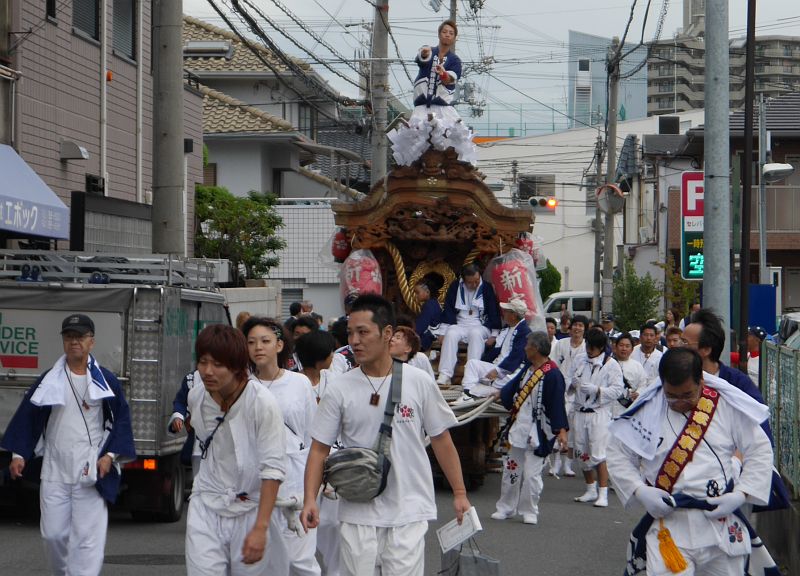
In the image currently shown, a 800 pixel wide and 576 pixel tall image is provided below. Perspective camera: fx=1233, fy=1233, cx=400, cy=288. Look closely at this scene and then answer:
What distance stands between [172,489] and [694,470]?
654cm

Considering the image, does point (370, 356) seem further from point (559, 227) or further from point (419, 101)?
point (559, 227)

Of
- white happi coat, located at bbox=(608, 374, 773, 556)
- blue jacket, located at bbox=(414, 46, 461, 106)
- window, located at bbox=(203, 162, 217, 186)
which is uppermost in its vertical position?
window, located at bbox=(203, 162, 217, 186)

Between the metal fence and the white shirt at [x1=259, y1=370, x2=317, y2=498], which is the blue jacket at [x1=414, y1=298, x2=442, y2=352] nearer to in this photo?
the metal fence

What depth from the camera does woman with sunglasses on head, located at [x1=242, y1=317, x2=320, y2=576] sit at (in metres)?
7.30

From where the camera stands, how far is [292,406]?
745 cm

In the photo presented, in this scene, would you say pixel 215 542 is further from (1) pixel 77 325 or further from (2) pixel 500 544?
(2) pixel 500 544

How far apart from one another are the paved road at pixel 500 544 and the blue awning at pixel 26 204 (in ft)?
14.5

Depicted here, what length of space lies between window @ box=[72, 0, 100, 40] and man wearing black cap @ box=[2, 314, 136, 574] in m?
12.2

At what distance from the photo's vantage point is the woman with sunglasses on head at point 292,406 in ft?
24.0

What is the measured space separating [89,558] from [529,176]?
50555 millimetres

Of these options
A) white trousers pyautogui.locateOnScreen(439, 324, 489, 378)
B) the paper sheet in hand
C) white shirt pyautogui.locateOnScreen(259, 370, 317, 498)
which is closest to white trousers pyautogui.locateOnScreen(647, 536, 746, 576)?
the paper sheet in hand

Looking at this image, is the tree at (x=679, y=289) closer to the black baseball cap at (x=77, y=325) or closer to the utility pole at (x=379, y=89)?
the utility pole at (x=379, y=89)

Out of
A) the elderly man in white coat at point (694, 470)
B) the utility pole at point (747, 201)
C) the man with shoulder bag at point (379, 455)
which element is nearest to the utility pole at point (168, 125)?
the utility pole at point (747, 201)

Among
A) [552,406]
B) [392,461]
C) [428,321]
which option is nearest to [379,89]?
[428,321]
